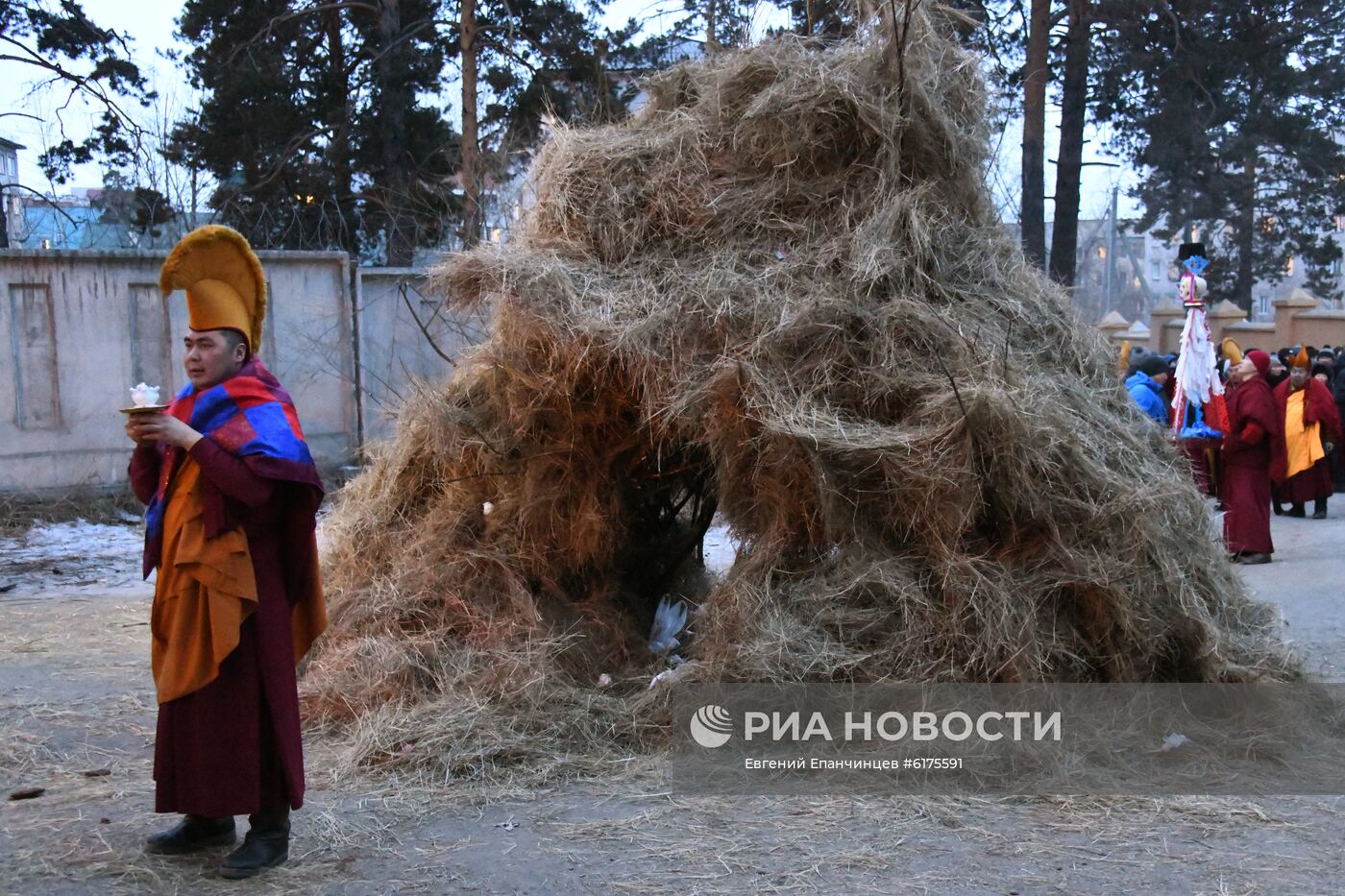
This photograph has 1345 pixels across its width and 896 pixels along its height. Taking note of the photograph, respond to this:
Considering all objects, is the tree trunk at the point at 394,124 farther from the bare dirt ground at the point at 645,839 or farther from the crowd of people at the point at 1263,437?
the bare dirt ground at the point at 645,839

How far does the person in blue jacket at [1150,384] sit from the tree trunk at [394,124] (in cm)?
937

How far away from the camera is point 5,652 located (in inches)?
253

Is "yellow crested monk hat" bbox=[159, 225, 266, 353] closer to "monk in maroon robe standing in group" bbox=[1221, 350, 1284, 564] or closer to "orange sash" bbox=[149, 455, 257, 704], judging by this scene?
"orange sash" bbox=[149, 455, 257, 704]

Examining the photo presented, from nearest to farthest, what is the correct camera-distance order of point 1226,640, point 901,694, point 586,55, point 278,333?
point 901,694
point 1226,640
point 278,333
point 586,55

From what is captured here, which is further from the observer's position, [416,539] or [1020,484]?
[416,539]

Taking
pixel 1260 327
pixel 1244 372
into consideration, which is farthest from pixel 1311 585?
pixel 1260 327

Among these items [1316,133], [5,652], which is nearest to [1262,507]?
[5,652]

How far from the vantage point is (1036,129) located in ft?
49.7

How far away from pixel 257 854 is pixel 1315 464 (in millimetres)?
11081

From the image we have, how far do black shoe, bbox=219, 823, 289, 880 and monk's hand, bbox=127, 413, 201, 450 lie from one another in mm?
1159

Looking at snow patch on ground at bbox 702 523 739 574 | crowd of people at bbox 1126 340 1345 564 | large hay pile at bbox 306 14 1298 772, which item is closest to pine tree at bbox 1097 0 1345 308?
crowd of people at bbox 1126 340 1345 564

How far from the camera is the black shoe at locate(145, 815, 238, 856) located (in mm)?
3598

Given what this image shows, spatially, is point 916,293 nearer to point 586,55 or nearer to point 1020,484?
point 1020,484

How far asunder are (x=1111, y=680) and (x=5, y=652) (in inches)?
220
